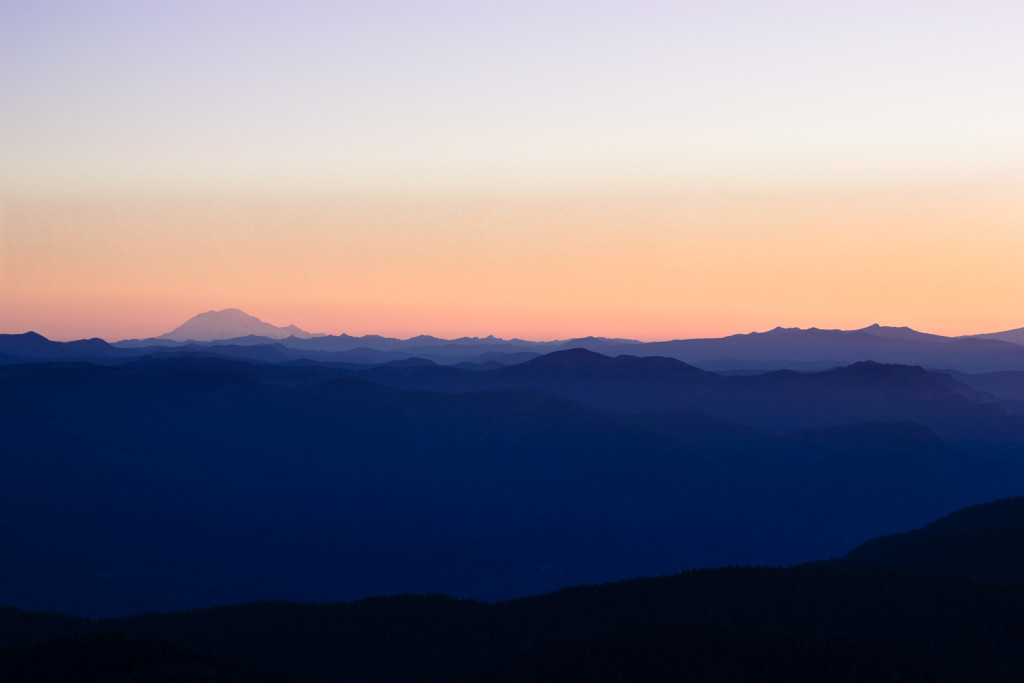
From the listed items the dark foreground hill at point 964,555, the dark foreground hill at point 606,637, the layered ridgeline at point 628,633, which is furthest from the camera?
the dark foreground hill at point 964,555

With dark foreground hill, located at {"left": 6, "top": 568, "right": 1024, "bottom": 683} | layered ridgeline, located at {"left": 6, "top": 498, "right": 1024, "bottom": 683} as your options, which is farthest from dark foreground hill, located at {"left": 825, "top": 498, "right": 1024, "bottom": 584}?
dark foreground hill, located at {"left": 6, "top": 568, "right": 1024, "bottom": 683}

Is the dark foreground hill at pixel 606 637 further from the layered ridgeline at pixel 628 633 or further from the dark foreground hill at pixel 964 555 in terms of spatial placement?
the dark foreground hill at pixel 964 555

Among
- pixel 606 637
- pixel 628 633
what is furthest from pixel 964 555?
pixel 606 637

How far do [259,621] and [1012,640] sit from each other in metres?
96.4

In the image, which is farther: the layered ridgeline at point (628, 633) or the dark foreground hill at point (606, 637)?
the layered ridgeline at point (628, 633)

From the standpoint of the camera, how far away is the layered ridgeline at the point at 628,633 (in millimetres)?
72375

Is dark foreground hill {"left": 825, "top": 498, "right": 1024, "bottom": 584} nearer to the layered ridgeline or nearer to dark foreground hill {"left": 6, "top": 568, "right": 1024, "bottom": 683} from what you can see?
the layered ridgeline

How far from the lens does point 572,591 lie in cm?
12875

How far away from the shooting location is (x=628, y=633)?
82250 mm

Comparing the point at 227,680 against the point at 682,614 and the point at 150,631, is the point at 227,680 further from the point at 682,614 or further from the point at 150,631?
the point at 150,631

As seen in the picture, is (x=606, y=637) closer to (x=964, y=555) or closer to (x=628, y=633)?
(x=628, y=633)

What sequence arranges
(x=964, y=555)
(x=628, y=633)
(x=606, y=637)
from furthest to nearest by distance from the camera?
(x=964, y=555) → (x=628, y=633) → (x=606, y=637)

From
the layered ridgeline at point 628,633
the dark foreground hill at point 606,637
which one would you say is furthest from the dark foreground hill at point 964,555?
the dark foreground hill at point 606,637

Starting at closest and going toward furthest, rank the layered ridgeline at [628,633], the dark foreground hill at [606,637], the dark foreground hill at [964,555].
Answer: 1. the dark foreground hill at [606,637]
2. the layered ridgeline at [628,633]
3. the dark foreground hill at [964,555]
